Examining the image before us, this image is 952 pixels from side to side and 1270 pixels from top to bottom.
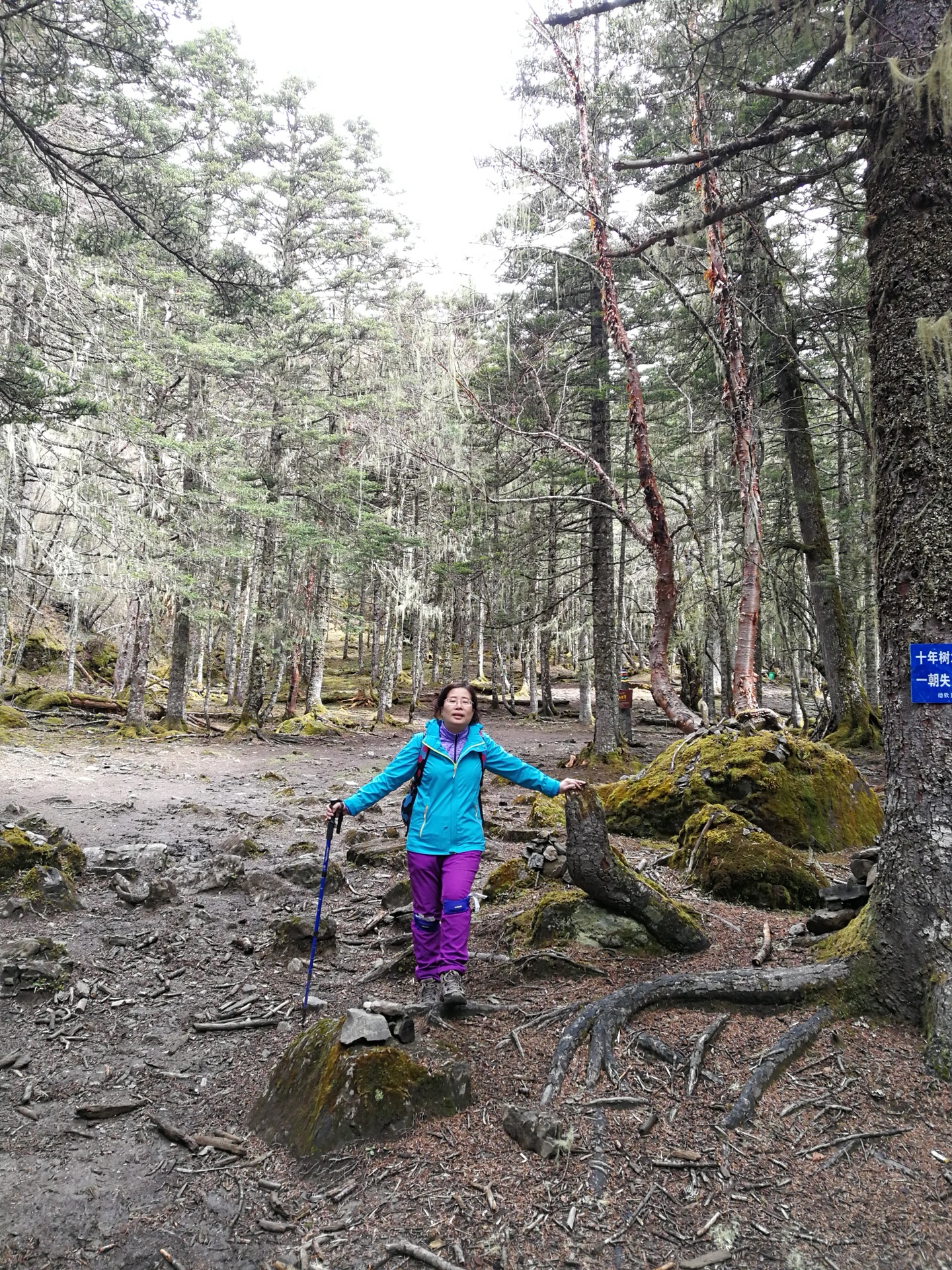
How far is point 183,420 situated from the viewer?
18.2m

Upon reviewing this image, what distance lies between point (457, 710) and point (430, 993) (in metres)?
1.72

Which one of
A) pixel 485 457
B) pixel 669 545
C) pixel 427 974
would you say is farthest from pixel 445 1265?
pixel 485 457

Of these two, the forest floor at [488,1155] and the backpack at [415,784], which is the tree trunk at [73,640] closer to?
the forest floor at [488,1155]

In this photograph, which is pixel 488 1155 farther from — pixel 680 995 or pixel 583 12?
pixel 583 12

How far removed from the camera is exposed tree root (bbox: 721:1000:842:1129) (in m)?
2.92

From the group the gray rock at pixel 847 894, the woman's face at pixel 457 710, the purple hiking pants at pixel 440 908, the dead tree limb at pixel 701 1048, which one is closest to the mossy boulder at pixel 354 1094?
the purple hiking pants at pixel 440 908

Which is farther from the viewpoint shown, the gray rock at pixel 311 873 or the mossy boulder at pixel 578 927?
the gray rock at pixel 311 873

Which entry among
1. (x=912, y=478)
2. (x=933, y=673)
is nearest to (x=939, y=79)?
(x=912, y=478)

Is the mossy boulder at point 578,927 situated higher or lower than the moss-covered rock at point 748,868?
lower

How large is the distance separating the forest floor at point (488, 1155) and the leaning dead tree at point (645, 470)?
4480 millimetres

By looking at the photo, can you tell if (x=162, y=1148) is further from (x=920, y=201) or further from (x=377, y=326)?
(x=377, y=326)

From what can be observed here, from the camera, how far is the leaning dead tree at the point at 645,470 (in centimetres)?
891

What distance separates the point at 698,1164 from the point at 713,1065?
0.59 metres

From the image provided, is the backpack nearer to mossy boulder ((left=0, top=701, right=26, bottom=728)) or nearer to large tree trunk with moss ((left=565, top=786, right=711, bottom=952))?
large tree trunk with moss ((left=565, top=786, right=711, bottom=952))
